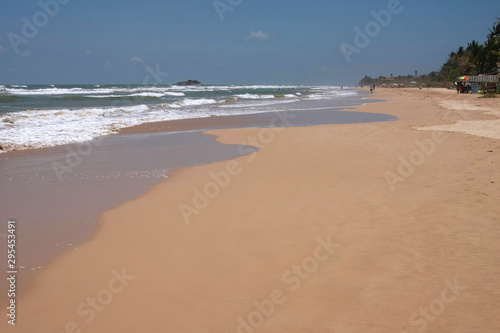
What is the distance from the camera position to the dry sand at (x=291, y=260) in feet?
9.80

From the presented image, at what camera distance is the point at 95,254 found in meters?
4.16

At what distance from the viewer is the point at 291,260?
3.90 meters

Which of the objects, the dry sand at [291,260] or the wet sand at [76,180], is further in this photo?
the wet sand at [76,180]

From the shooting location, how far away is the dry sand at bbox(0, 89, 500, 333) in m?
2.99

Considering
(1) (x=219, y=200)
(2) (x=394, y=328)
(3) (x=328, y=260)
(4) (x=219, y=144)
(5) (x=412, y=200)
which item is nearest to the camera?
(2) (x=394, y=328)

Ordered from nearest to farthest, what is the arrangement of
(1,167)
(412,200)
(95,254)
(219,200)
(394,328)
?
(394,328), (95,254), (412,200), (219,200), (1,167)

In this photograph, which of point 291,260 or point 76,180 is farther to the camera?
point 76,180

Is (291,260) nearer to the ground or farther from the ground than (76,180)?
nearer to the ground

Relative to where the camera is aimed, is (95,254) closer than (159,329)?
No

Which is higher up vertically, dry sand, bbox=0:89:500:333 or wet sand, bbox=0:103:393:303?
wet sand, bbox=0:103:393:303

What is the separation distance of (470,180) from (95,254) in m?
5.98

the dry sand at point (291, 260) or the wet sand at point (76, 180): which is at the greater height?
the wet sand at point (76, 180)

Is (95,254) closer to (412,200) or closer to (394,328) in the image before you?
(394,328)

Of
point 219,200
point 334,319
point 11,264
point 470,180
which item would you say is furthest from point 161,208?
point 470,180
